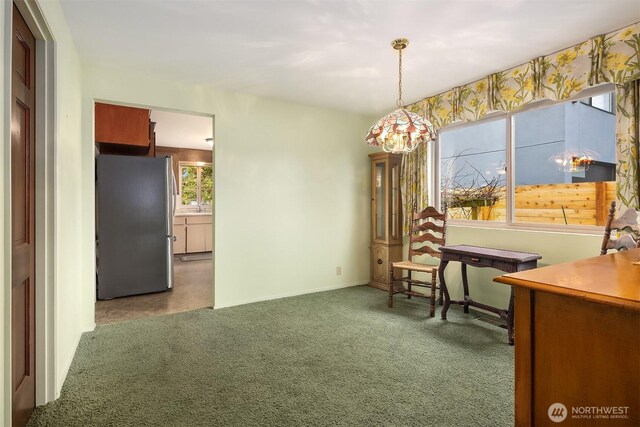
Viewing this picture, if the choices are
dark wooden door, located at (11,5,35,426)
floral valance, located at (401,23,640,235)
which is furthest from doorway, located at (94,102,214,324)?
floral valance, located at (401,23,640,235)

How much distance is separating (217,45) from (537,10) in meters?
2.30

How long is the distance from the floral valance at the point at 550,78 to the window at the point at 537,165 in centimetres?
30

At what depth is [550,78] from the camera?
9.39ft

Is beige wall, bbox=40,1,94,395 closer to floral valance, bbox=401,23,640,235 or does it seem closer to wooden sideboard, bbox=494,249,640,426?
wooden sideboard, bbox=494,249,640,426

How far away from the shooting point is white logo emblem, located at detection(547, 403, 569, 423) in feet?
3.65

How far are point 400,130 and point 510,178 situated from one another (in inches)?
67.3

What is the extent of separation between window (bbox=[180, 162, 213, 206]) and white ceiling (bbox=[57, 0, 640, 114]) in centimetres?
487

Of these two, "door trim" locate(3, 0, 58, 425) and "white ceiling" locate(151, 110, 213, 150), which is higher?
"white ceiling" locate(151, 110, 213, 150)

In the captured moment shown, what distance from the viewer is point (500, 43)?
267cm

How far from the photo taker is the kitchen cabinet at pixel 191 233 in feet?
24.1

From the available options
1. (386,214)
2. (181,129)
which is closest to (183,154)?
(181,129)

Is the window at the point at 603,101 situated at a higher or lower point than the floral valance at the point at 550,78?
lower

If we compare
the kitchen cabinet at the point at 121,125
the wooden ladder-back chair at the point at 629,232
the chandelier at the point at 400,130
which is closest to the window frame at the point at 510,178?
the wooden ladder-back chair at the point at 629,232
